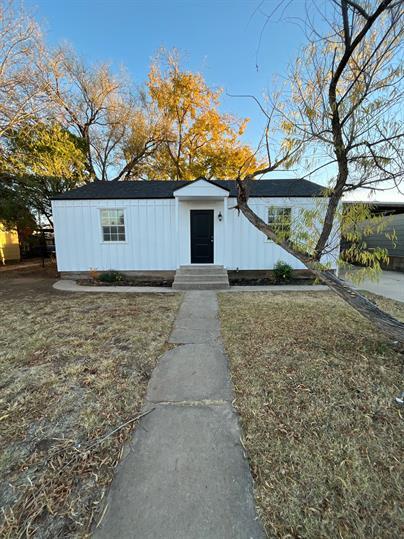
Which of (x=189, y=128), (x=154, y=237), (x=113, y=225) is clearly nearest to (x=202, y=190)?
(x=154, y=237)

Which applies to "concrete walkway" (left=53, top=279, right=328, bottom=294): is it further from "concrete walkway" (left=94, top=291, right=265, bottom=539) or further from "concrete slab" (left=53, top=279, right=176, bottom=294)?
"concrete walkway" (left=94, top=291, right=265, bottom=539)

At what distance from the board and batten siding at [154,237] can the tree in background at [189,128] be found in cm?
671

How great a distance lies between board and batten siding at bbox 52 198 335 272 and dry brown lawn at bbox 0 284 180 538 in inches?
156

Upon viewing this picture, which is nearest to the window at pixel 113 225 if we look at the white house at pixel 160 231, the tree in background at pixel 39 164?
the white house at pixel 160 231

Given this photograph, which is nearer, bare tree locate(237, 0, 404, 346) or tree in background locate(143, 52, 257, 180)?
bare tree locate(237, 0, 404, 346)

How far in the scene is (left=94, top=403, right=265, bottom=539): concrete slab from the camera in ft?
3.99

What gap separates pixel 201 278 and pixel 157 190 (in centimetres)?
376

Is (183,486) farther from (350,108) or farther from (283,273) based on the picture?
(283,273)

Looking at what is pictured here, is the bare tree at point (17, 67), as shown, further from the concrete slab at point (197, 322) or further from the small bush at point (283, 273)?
the small bush at point (283, 273)

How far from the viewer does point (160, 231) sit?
26.9ft

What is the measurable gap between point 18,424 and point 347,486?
7.78ft

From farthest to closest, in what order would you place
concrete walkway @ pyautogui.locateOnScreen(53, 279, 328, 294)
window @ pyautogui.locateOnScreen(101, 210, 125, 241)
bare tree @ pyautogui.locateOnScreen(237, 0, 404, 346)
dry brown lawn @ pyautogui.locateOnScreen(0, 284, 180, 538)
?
window @ pyautogui.locateOnScreen(101, 210, 125, 241)
concrete walkway @ pyautogui.locateOnScreen(53, 279, 328, 294)
bare tree @ pyautogui.locateOnScreen(237, 0, 404, 346)
dry brown lawn @ pyautogui.locateOnScreen(0, 284, 180, 538)

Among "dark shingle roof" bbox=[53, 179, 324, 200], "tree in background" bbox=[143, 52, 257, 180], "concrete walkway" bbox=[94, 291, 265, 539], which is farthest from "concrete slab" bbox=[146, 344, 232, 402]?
A: "tree in background" bbox=[143, 52, 257, 180]

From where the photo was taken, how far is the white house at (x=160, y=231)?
318 inches
